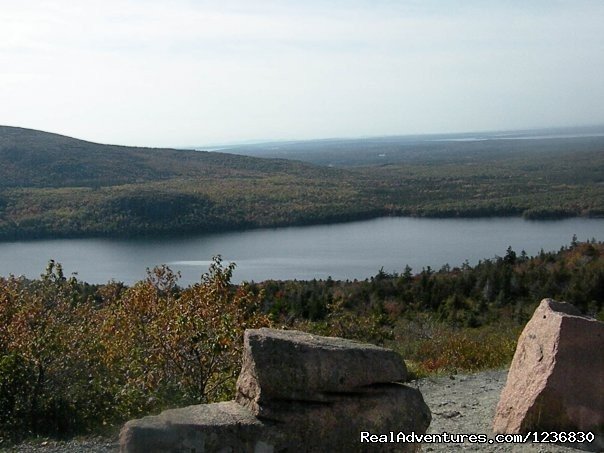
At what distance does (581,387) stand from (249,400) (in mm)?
3608

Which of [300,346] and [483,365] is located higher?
[300,346]

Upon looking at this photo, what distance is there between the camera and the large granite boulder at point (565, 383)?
23.9 ft

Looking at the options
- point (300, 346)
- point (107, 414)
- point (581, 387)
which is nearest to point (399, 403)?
point (300, 346)

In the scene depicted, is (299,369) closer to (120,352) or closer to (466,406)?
(466,406)

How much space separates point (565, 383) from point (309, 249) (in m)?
48.5

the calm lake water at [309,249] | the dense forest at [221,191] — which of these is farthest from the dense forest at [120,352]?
the dense forest at [221,191]

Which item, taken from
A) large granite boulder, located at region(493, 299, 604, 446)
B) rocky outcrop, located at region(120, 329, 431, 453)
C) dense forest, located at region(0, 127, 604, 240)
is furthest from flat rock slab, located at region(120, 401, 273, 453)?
dense forest, located at region(0, 127, 604, 240)

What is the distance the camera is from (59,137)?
9862 cm

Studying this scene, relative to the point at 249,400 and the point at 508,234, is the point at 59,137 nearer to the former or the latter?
the point at 508,234

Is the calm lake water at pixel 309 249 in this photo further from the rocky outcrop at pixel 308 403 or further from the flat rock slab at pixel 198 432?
the flat rock slab at pixel 198 432

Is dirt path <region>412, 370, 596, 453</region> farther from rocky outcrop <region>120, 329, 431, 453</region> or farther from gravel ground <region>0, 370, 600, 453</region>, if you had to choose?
rocky outcrop <region>120, 329, 431, 453</region>

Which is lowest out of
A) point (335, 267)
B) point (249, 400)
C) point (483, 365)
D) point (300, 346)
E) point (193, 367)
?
point (335, 267)

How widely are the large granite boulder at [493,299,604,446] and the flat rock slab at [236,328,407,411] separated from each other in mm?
2143

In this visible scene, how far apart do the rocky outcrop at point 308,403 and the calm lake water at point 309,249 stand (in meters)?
32.3
